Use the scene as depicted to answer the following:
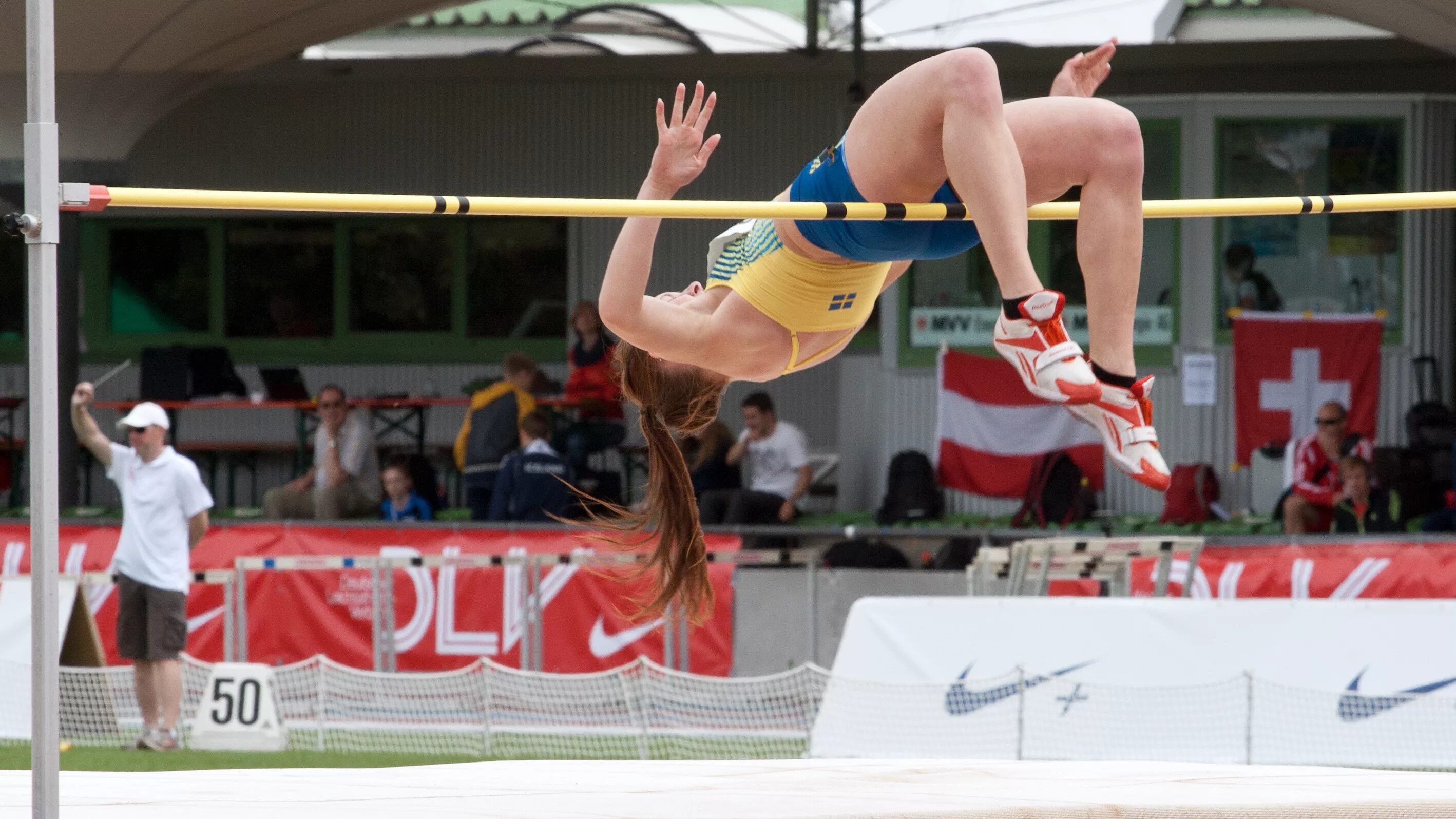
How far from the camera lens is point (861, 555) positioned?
33.8 feet

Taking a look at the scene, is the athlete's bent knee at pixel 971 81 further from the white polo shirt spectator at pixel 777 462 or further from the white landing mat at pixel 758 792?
the white polo shirt spectator at pixel 777 462

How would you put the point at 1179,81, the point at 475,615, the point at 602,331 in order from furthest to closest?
1. the point at 1179,81
2. the point at 602,331
3. the point at 475,615

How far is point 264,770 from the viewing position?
4562 mm

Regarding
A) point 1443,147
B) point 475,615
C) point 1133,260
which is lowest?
point 475,615

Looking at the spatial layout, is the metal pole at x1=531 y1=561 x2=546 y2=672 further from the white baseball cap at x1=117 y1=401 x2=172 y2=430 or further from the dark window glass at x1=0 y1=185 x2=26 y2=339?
the dark window glass at x1=0 y1=185 x2=26 y2=339

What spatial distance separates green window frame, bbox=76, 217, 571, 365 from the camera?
15117 mm

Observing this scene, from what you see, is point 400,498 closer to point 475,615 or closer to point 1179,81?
point 475,615

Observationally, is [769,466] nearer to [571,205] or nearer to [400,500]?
[400,500]

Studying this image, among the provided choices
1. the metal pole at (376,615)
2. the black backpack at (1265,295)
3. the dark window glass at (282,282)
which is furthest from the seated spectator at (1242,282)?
the dark window glass at (282,282)

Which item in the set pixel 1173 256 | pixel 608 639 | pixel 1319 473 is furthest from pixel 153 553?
pixel 1173 256

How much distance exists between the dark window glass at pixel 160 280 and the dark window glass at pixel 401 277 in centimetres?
137

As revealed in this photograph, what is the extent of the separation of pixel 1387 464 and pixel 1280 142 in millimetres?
2422

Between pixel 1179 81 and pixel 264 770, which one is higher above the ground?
pixel 1179 81

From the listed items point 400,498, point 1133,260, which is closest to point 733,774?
point 1133,260
